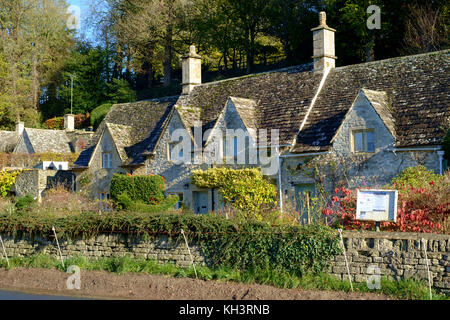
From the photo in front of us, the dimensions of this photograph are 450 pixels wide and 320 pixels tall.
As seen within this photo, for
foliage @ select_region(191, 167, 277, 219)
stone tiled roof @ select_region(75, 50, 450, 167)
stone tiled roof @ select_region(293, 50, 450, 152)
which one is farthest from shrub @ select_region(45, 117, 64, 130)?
stone tiled roof @ select_region(293, 50, 450, 152)

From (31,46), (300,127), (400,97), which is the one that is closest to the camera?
(400,97)

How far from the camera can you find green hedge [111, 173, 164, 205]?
25.1 m

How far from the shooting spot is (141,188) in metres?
25.3

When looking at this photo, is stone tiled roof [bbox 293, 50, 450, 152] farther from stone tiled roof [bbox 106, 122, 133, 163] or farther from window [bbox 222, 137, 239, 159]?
stone tiled roof [bbox 106, 122, 133, 163]

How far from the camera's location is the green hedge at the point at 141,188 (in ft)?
82.2

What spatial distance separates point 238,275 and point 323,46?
14.7 metres

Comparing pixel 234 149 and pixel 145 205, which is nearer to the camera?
pixel 145 205

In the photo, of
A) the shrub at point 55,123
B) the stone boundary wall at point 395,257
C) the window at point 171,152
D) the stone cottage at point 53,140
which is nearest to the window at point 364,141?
the stone boundary wall at point 395,257

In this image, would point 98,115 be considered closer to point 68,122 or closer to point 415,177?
point 68,122

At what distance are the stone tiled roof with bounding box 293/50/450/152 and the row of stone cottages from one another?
0.14 ft

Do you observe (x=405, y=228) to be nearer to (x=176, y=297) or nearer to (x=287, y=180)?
(x=176, y=297)

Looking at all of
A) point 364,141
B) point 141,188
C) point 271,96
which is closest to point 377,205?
point 364,141

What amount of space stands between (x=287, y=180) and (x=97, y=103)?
38792mm

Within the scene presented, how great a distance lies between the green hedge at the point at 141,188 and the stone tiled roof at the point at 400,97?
7.11 metres
